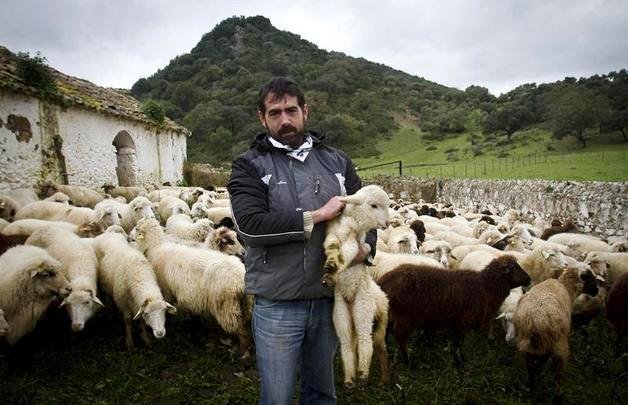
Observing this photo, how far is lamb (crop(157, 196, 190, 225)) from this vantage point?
10.8 m

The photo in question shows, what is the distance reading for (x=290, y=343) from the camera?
2318mm

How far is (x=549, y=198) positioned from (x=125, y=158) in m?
17.2

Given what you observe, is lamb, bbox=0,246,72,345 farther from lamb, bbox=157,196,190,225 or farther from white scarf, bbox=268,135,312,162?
lamb, bbox=157,196,190,225

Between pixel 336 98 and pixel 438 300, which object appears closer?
pixel 438 300

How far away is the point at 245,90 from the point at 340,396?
57.5m

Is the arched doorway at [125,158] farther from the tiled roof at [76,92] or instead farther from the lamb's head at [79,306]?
the lamb's head at [79,306]

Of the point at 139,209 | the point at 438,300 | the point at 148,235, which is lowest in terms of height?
the point at 438,300

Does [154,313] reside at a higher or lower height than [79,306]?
lower

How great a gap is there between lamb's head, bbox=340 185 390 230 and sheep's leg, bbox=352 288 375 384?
0.47 metres

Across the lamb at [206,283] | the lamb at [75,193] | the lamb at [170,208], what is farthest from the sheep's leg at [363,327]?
the lamb at [75,193]

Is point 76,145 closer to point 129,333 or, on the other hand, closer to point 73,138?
point 73,138

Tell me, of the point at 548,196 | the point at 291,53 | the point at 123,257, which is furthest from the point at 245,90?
the point at 123,257

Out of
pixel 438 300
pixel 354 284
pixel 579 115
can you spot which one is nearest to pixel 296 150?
pixel 354 284

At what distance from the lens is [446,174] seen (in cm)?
2727
